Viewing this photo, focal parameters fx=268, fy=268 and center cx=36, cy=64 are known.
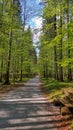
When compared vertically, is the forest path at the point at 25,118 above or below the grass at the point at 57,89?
above

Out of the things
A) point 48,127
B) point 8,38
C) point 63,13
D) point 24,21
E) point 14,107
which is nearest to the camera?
point 48,127

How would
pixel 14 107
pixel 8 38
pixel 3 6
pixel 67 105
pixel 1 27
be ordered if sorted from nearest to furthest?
pixel 67 105 < pixel 14 107 < pixel 1 27 < pixel 3 6 < pixel 8 38

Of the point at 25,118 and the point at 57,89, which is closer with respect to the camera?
the point at 25,118

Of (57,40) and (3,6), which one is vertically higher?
(3,6)

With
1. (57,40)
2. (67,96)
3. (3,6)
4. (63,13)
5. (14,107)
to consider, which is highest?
(3,6)

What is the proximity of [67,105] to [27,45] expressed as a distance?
37.3 meters

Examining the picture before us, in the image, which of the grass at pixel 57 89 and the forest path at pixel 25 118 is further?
the grass at pixel 57 89

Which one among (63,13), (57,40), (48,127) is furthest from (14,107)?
(63,13)

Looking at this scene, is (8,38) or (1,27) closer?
(1,27)

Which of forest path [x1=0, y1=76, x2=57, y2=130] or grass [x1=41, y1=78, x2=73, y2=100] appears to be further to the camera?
grass [x1=41, y1=78, x2=73, y2=100]

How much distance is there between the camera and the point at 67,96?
1099 cm

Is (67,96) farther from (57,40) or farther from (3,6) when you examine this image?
(3,6)

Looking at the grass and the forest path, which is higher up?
the forest path

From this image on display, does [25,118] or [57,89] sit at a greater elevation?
[25,118]
